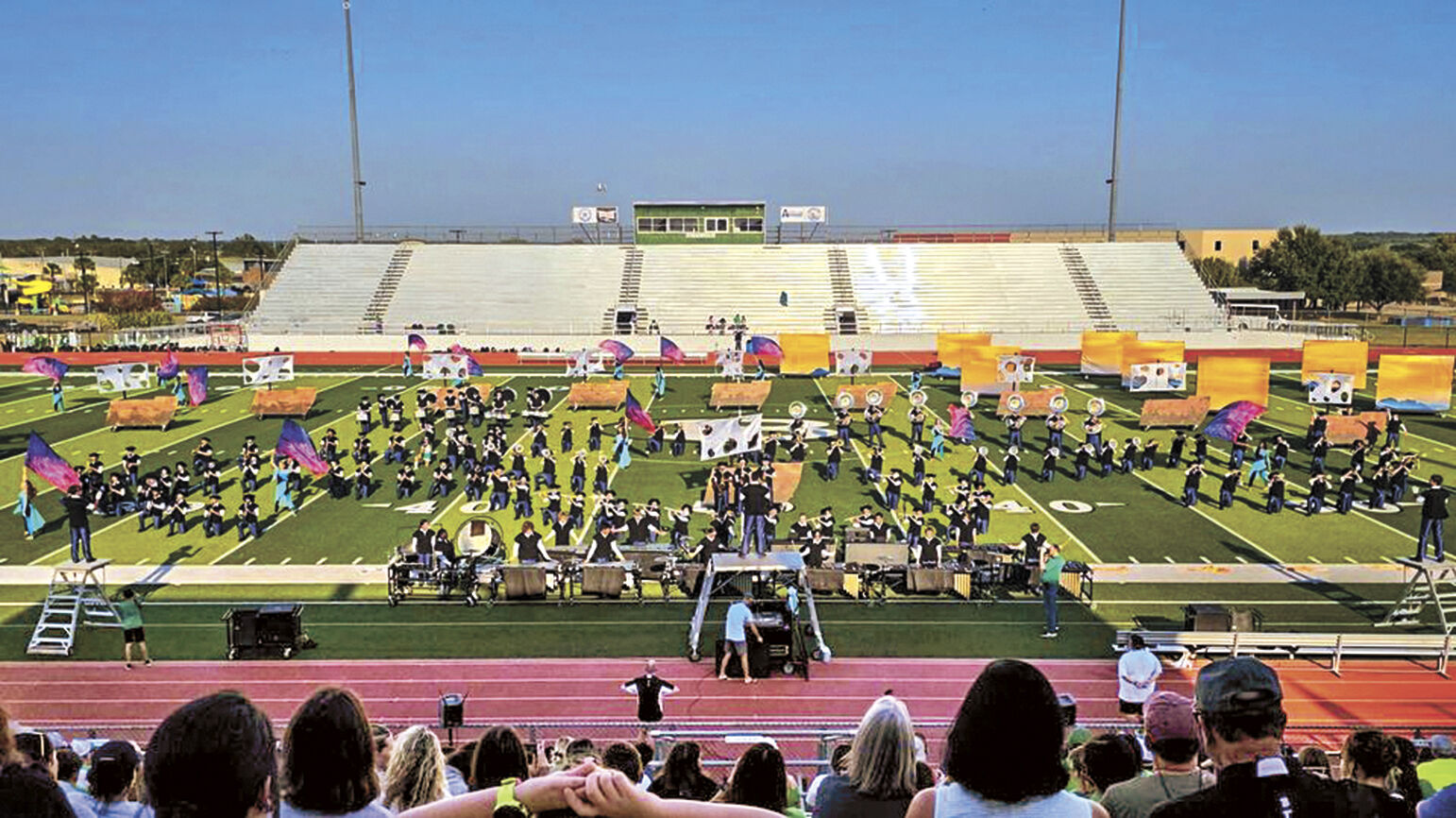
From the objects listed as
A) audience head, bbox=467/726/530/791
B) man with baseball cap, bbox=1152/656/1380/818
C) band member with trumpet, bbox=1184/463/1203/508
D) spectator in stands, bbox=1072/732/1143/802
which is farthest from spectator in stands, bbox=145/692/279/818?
band member with trumpet, bbox=1184/463/1203/508

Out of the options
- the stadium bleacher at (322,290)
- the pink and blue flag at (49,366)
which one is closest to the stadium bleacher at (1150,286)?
the stadium bleacher at (322,290)

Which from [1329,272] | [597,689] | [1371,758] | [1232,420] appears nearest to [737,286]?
[1232,420]

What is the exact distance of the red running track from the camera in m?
12.3

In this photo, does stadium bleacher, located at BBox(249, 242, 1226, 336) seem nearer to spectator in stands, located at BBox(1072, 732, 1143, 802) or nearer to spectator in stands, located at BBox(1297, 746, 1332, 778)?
spectator in stands, located at BBox(1297, 746, 1332, 778)

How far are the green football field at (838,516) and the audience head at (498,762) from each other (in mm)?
10803

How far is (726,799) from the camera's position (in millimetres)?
4109

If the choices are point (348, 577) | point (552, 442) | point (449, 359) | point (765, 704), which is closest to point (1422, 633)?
point (765, 704)

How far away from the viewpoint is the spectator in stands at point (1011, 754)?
313 cm

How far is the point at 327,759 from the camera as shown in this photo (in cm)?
322

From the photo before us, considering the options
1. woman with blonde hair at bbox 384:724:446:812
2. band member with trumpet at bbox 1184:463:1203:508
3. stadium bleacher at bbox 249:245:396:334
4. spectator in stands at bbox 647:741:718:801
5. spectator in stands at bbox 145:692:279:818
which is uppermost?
stadium bleacher at bbox 249:245:396:334

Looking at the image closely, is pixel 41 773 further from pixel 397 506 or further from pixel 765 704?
pixel 397 506

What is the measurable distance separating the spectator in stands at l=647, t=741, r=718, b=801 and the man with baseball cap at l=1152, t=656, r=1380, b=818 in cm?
262

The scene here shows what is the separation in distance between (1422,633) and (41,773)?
1710 centimetres

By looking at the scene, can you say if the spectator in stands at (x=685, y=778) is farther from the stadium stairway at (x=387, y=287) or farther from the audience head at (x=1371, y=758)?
the stadium stairway at (x=387, y=287)
